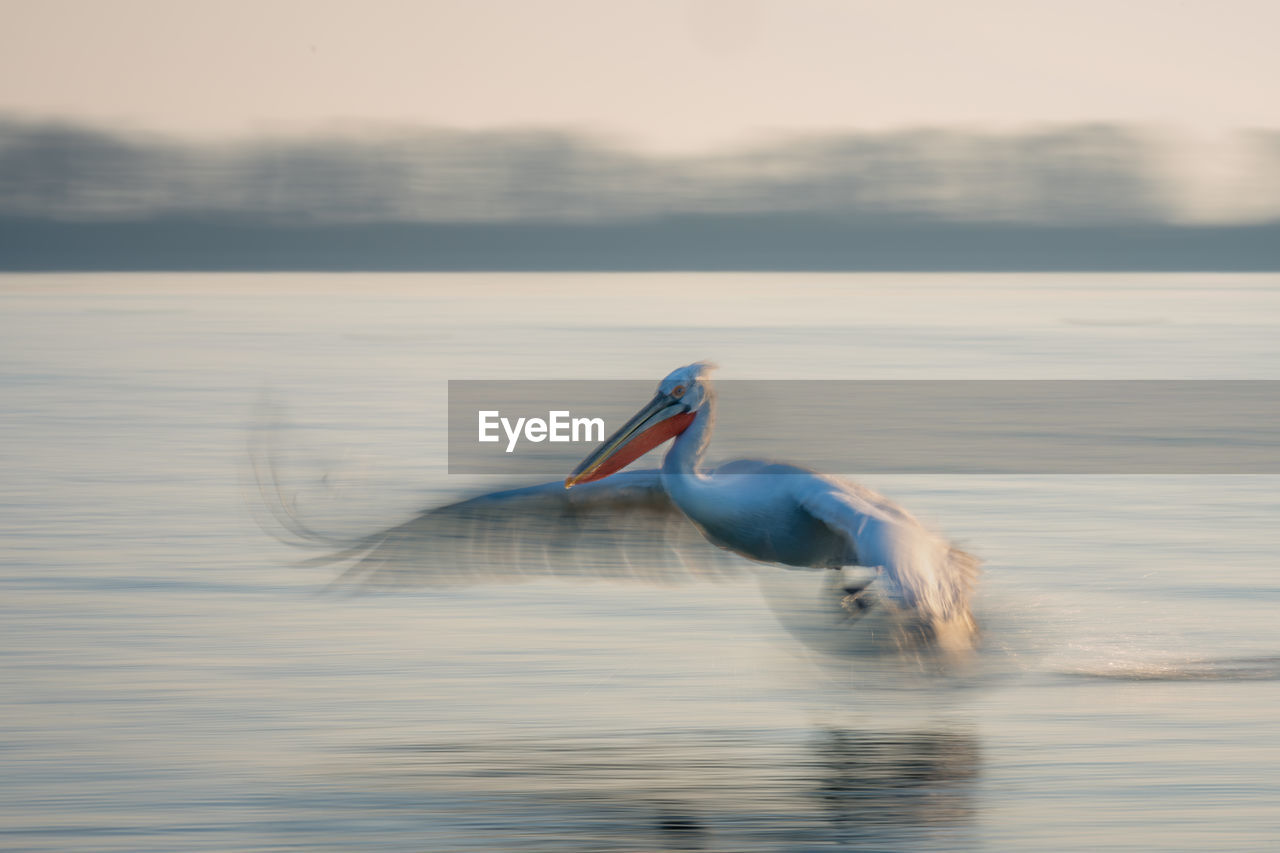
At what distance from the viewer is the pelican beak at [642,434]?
7705 mm

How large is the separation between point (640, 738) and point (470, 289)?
59.3 m

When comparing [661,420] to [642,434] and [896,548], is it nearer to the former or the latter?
[642,434]

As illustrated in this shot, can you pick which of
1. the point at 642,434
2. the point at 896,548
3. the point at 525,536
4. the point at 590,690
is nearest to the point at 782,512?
the point at 896,548

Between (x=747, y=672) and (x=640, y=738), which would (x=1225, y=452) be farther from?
(x=640, y=738)

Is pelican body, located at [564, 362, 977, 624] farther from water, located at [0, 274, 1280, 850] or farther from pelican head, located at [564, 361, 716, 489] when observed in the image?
water, located at [0, 274, 1280, 850]

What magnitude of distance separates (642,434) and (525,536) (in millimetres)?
630

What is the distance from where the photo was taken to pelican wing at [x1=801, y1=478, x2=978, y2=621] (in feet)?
21.6

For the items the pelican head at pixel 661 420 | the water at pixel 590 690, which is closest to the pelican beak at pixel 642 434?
the pelican head at pixel 661 420

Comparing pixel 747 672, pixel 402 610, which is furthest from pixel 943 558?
pixel 402 610

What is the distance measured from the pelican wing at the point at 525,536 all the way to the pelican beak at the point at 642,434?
9cm

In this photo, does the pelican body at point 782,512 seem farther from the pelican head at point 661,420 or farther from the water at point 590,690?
the water at point 590,690

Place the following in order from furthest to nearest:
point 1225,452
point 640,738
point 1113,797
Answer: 1. point 1225,452
2. point 640,738
3. point 1113,797

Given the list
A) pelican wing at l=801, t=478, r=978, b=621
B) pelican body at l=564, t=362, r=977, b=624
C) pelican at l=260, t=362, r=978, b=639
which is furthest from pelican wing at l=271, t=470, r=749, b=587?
pelican wing at l=801, t=478, r=978, b=621

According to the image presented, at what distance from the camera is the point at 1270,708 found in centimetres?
686
